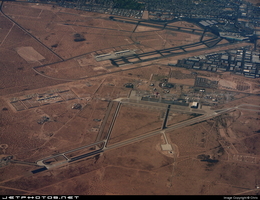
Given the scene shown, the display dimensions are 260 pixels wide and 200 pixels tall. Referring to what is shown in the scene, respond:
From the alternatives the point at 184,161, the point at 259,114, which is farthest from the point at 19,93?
the point at 259,114

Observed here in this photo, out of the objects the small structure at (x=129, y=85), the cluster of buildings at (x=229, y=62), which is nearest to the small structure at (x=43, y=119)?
the small structure at (x=129, y=85)

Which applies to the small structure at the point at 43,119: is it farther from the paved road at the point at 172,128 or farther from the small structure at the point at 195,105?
the small structure at the point at 195,105

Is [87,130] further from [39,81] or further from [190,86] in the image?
[190,86]

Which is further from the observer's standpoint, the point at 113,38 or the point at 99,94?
the point at 113,38

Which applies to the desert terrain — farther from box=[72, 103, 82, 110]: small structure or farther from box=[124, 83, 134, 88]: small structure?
box=[124, 83, 134, 88]: small structure

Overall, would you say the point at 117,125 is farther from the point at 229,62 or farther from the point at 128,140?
the point at 229,62

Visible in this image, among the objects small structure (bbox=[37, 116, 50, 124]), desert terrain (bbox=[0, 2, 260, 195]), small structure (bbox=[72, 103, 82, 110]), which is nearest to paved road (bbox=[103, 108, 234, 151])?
desert terrain (bbox=[0, 2, 260, 195])
